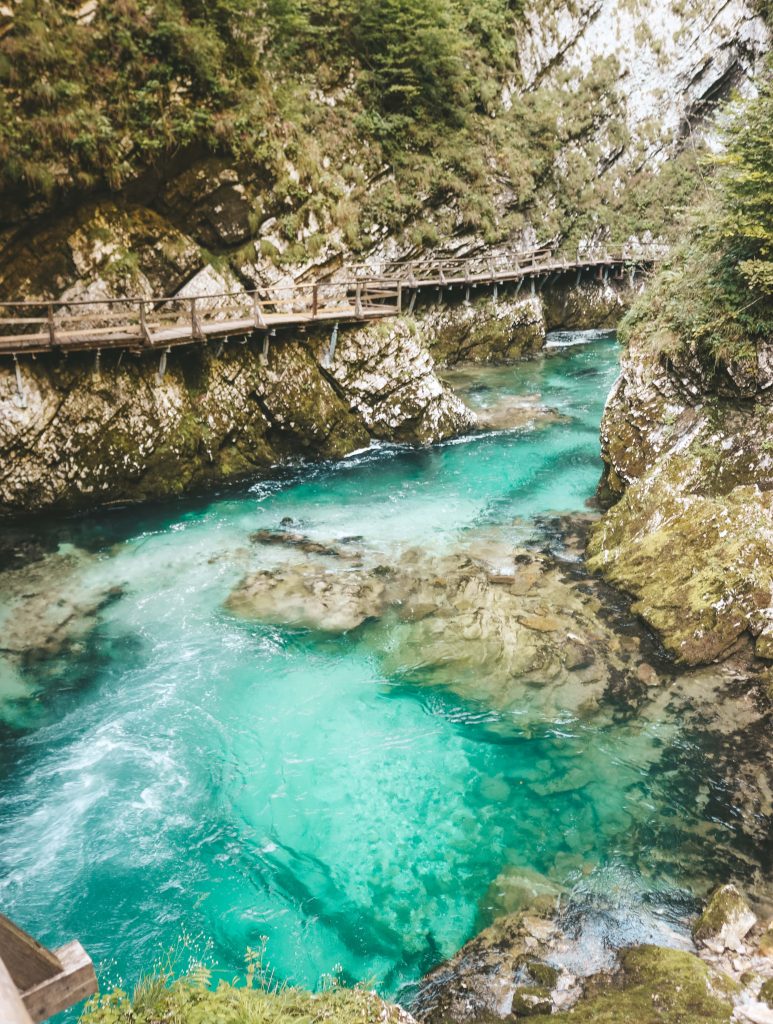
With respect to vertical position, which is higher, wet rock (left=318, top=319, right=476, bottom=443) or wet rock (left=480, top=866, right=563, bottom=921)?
wet rock (left=318, top=319, right=476, bottom=443)

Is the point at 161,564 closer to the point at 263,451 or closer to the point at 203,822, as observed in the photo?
the point at 263,451

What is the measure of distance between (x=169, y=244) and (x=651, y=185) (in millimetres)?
27689

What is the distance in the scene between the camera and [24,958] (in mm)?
2520

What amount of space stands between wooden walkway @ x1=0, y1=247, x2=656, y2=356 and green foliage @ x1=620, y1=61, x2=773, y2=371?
7378mm

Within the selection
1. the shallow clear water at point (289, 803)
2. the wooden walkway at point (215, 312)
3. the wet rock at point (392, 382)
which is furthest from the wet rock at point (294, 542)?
the wet rock at point (392, 382)

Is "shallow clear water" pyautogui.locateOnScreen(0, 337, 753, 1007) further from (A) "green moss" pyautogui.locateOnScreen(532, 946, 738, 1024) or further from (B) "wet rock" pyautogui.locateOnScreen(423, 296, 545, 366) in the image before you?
(B) "wet rock" pyautogui.locateOnScreen(423, 296, 545, 366)

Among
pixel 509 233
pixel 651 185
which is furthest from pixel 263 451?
pixel 651 185

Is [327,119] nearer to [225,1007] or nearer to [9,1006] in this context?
[225,1007]

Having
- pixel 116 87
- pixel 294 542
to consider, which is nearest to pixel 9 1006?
pixel 294 542

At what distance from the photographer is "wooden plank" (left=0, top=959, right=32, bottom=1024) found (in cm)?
149

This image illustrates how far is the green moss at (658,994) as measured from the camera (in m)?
4.19

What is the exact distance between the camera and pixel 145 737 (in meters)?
7.77

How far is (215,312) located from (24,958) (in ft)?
45.9

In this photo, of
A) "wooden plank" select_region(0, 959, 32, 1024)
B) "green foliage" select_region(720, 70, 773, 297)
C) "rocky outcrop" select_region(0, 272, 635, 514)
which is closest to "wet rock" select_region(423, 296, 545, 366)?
"rocky outcrop" select_region(0, 272, 635, 514)
